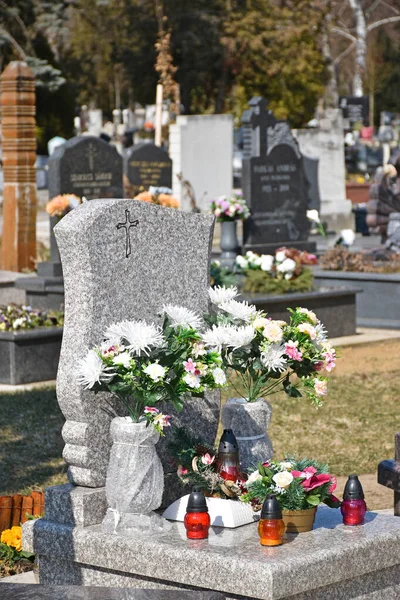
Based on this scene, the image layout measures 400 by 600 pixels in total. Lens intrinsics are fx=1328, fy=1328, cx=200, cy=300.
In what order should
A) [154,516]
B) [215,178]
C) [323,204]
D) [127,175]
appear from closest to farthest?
[154,516] → [127,175] → [215,178] → [323,204]

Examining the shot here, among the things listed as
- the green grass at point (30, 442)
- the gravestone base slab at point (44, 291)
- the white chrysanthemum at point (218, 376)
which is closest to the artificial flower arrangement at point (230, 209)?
the gravestone base slab at point (44, 291)

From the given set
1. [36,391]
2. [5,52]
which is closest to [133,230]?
[36,391]

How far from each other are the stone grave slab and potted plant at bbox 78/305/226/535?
13 centimetres

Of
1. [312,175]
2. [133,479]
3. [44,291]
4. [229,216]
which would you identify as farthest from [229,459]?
[312,175]

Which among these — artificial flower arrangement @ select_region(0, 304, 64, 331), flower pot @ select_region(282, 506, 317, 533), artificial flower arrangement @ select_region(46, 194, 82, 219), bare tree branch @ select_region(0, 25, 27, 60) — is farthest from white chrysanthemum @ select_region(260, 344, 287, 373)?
bare tree branch @ select_region(0, 25, 27, 60)

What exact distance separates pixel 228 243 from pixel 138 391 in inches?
415

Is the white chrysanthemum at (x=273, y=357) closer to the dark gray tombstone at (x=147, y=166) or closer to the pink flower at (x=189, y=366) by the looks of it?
the pink flower at (x=189, y=366)

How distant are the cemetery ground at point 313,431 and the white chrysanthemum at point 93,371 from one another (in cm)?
274

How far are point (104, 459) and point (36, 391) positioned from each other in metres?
5.49

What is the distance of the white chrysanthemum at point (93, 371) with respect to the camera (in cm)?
525

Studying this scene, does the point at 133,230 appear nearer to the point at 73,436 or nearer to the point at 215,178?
the point at 73,436

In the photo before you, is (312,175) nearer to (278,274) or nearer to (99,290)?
(278,274)

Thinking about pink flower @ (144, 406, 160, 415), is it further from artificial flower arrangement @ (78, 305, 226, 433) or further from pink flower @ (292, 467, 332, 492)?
pink flower @ (292, 467, 332, 492)

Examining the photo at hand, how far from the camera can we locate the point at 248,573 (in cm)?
482
